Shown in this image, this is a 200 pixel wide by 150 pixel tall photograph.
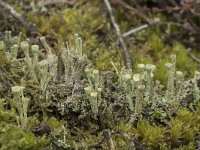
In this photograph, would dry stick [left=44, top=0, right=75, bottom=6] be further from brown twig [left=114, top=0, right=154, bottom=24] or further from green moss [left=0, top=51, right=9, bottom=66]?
green moss [left=0, top=51, right=9, bottom=66]

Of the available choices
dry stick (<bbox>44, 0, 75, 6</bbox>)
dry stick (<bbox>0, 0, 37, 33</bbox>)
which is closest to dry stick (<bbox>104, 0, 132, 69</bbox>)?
dry stick (<bbox>44, 0, 75, 6</bbox>)

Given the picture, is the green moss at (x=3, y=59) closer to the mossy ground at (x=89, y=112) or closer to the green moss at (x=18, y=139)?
the mossy ground at (x=89, y=112)

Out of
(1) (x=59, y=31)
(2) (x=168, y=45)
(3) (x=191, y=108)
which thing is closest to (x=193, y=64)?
(2) (x=168, y=45)

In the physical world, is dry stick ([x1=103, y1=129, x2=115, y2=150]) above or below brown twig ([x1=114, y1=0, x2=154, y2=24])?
below

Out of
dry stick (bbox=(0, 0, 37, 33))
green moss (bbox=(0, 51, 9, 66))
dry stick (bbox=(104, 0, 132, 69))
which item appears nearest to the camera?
green moss (bbox=(0, 51, 9, 66))

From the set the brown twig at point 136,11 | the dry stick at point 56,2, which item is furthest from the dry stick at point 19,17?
the brown twig at point 136,11

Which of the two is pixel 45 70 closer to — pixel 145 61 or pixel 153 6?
pixel 145 61

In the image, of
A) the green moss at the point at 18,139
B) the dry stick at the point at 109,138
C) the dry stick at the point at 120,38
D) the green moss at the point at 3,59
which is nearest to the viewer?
the green moss at the point at 18,139

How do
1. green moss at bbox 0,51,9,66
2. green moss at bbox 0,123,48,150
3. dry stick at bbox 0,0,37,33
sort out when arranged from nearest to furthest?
1. green moss at bbox 0,123,48,150
2. green moss at bbox 0,51,9,66
3. dry stick at bbox 0,0,37,33

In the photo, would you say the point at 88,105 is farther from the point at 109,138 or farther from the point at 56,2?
the point at 56,2

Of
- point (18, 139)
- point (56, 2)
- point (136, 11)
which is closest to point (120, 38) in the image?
point (136, 11)

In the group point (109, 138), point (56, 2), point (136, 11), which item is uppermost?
point (56, 2)
